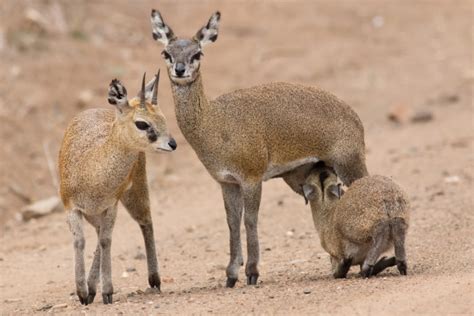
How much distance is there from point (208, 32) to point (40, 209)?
5.91 metres

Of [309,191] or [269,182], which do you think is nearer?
[309,191]

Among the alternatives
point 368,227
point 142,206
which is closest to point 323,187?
point 368,227

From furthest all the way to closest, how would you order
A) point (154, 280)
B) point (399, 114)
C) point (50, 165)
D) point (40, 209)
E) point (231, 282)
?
point (399, 114), point (50, 165), point (40, 209), point (154, 280), point (231, 282)

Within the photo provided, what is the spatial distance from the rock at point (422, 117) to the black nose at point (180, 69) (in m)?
10.0

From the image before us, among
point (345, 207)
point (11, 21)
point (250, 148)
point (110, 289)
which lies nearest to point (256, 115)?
point (250, 148)

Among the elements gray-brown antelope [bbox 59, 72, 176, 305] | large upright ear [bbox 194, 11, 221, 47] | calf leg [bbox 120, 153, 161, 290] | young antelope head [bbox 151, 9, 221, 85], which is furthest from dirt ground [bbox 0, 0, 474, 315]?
large upright ear [bbox 194, 11, 221, 47]

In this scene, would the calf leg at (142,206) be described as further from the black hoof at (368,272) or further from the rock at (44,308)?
the black hoof at (368,272)

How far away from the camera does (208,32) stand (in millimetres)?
11711

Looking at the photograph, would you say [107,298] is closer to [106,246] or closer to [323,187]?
[106,246]

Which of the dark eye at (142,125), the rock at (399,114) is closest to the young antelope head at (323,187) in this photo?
the dark eye at (142,125)

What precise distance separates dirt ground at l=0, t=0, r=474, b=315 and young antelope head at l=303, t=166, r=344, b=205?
0.79 metres

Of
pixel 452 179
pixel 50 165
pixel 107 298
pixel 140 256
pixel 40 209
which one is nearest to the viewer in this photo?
pixel 107 298

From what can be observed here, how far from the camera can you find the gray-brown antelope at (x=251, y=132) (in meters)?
11.4

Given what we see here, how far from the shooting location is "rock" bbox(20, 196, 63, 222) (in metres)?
16.7
